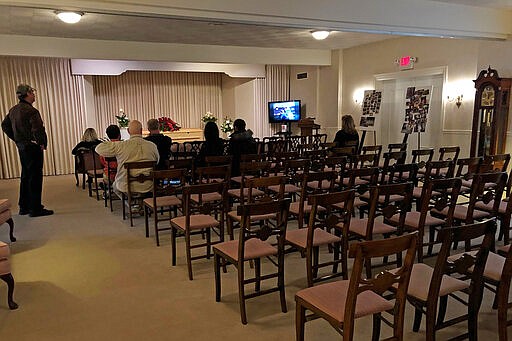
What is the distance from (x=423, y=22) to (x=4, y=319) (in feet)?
20.5

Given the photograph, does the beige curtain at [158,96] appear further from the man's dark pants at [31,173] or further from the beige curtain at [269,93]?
the man's dark pants at [31,173]

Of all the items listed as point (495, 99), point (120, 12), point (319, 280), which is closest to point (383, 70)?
point (495, 99)

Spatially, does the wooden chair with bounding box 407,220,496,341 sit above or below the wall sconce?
below

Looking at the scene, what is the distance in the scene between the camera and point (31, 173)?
542 cm

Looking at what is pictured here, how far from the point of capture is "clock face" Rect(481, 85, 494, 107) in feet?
21.4

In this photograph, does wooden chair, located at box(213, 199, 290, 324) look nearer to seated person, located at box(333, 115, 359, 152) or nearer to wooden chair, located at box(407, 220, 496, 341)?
wooden chair, located at box(407, 220, 496, 341)

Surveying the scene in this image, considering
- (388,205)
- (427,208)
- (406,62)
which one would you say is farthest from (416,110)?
(388,205)

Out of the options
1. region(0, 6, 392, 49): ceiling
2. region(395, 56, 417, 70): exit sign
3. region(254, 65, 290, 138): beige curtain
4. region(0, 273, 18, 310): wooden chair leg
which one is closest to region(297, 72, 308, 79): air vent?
region(254, 65, 290, 138): beige curtain

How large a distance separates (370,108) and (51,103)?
7.67 meters

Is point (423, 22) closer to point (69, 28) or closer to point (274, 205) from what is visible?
point (274, 205)

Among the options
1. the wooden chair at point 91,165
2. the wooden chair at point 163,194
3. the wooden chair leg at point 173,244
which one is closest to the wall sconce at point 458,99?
the wooden chair at point 163,194

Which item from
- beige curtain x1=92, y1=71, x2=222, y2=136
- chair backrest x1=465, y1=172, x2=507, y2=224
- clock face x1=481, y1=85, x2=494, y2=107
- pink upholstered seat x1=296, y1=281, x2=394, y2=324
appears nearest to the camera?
pink upholstered seat x1=296, y1=281, x2=394, y2=324

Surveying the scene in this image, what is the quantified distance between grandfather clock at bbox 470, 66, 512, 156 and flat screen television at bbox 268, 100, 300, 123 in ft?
18.6

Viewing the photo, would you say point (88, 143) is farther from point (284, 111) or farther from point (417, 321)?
point (417, 321)
